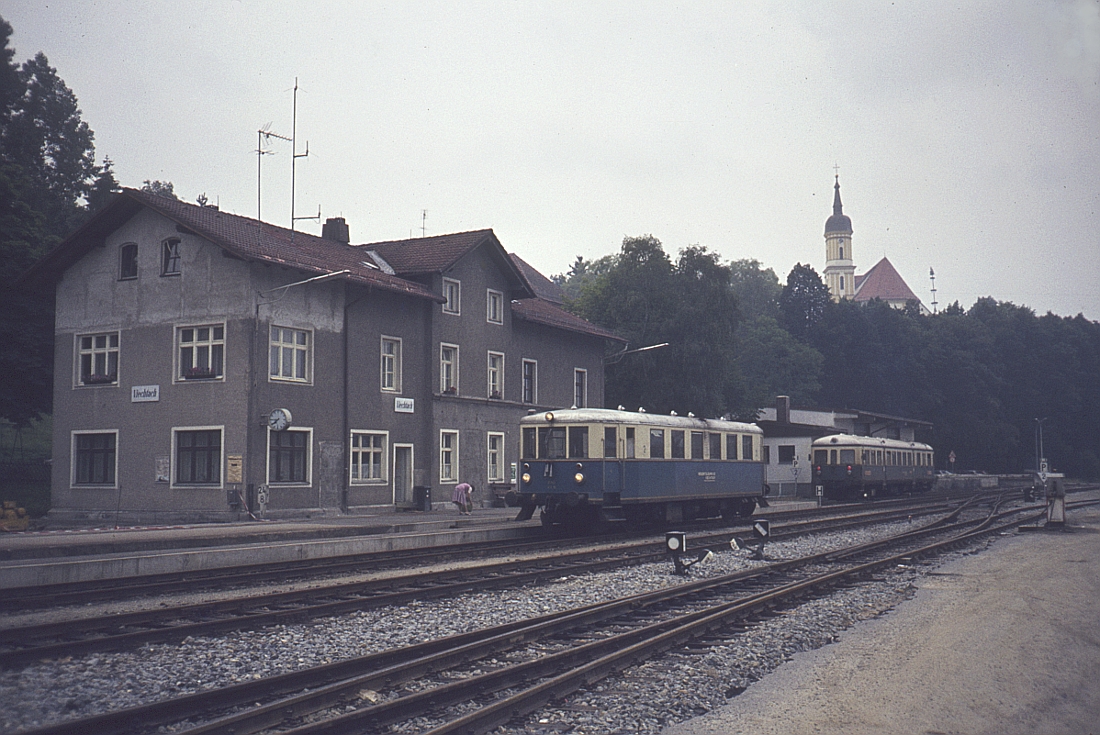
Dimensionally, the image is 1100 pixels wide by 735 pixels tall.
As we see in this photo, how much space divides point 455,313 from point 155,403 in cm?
1015

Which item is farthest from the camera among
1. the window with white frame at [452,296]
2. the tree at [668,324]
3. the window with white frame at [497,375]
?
the tree at [668,324]

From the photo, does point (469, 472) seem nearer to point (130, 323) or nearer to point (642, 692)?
point (130, 323)

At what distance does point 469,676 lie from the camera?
8352mm

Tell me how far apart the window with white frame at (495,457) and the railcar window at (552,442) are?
Answer: 1344cm

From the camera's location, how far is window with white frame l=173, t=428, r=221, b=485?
27531 mm

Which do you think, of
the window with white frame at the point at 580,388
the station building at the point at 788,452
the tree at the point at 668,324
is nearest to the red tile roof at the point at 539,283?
the tree at the point at 668,324

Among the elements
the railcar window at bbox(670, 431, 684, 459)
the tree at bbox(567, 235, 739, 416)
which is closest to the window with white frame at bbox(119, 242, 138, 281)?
the railcar window at bbox(670, 431, 684, 459)

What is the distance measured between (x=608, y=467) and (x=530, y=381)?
17124 millimetres

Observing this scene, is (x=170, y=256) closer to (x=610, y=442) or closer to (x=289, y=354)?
(x=289, y=354)

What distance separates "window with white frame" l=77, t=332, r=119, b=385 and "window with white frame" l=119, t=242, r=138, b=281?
1.74 meters

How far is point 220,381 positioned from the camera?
90.8ft

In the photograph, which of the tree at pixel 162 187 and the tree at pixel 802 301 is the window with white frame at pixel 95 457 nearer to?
the tree at pixel 162 187

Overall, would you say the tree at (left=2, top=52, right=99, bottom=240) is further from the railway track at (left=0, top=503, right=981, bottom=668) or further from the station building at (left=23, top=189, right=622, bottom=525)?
the railway track at (left=0, top=503, right=981, bottom=668)

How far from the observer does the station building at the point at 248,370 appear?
27609 mm
